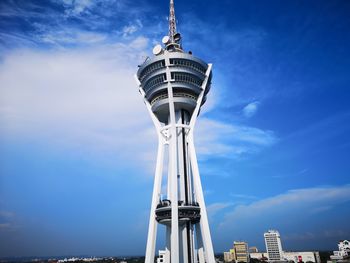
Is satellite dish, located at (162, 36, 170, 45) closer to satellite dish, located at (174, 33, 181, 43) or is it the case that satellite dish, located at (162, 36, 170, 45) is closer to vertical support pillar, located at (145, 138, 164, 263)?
satellite dish, located at (174, 33, 181, 43)

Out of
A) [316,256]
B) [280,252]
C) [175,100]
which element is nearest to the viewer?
[175,100]

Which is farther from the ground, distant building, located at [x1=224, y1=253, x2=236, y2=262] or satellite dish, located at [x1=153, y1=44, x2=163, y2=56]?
satellite dish, located at [x1=153, y1=44, x2=163, y2=56]

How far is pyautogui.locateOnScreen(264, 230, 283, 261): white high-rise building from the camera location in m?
167

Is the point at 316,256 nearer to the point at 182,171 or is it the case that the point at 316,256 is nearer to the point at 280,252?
the point at 280,252

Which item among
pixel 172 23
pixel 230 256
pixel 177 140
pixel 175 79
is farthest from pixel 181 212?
pixel 230 256

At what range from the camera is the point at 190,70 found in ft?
174

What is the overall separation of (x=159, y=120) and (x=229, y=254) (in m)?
168

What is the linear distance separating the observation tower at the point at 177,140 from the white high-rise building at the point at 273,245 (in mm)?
138461

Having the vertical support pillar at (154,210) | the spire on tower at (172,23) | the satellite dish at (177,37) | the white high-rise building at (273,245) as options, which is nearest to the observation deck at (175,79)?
the satellite dish at (177,37)

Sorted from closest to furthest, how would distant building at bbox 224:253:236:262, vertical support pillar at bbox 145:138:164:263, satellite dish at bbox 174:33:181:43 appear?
vertical support pillar at bbox 145:138:164:263
satellite dish at bbox 174:33:181:43
distant building at bbox 224:253:236:262

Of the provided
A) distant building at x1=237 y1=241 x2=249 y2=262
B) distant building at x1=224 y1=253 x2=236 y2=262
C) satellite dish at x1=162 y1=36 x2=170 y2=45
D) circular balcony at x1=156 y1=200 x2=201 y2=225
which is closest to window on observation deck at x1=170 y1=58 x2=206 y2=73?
satellite dish at x1=162 y1=36 x2=170 y2=45

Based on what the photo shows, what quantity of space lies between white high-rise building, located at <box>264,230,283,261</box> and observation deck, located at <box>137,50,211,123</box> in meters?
147

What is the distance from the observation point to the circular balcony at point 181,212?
144 ft

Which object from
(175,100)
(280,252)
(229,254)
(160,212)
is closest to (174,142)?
(175,100)
